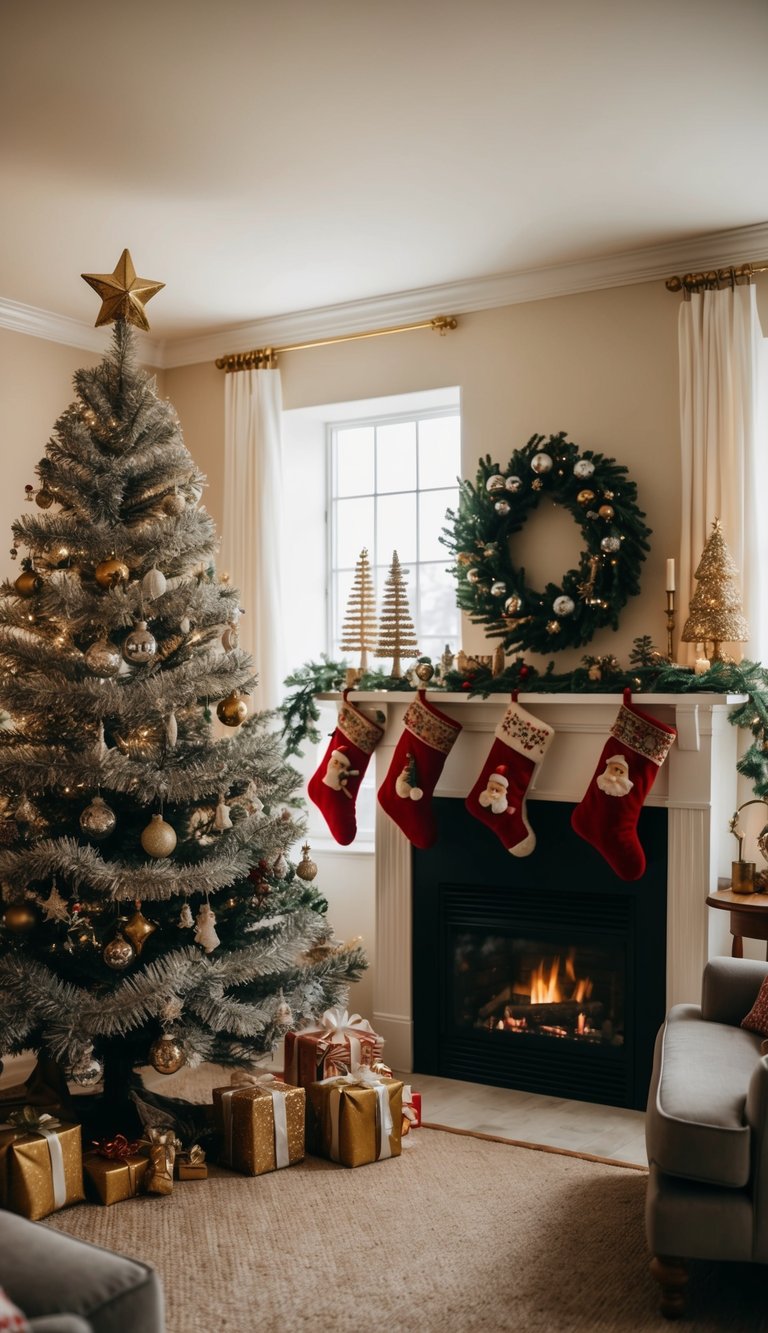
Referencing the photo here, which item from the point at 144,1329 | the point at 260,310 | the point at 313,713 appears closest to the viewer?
the point at 144,1329

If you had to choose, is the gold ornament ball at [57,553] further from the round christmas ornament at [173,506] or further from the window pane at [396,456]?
the window pane at [396,456]

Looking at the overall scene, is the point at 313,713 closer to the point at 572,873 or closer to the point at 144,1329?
the point at 572,873

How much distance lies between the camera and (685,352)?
13.8 feet

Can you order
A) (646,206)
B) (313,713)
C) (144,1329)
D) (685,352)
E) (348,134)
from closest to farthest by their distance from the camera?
(144,1329), (348,134), (646,206), (685,352), (313,713)

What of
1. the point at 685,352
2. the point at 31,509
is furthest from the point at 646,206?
the point at 31,509

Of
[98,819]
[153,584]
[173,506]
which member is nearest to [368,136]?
[173,506]

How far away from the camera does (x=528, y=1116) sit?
396 cm

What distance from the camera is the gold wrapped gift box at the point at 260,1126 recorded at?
3371 mm

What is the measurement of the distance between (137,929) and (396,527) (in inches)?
101

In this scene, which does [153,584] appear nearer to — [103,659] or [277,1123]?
[103,659]

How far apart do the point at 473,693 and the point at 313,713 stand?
2.41 feet

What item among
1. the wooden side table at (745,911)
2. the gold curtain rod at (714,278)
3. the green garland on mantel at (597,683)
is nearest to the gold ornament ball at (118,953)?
the green garland on mantel at (597,683)

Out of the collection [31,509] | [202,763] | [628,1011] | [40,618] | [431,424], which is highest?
[431,424]

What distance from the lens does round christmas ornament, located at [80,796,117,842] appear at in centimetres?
314
